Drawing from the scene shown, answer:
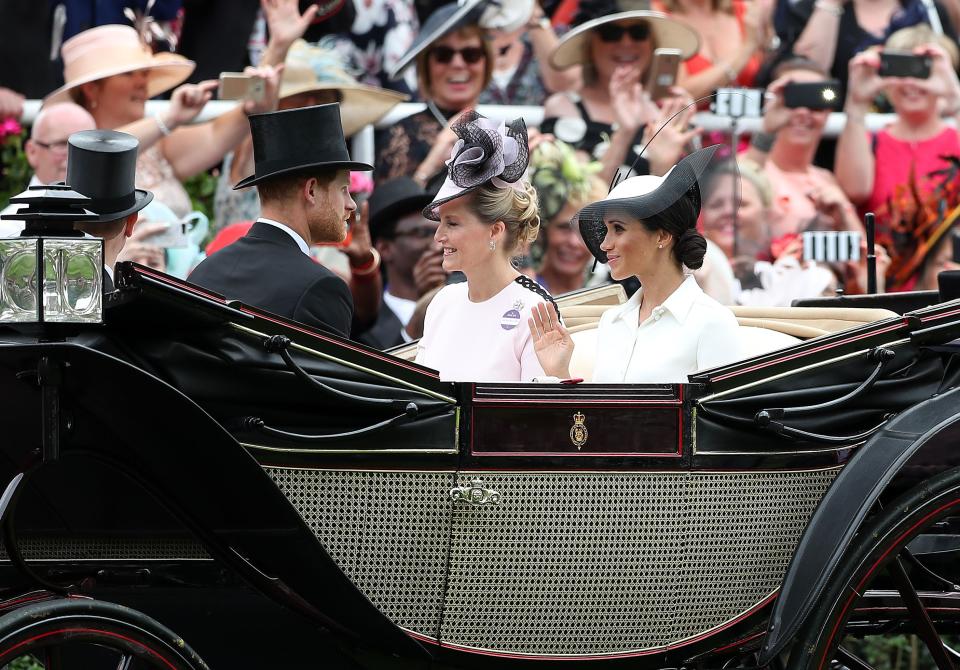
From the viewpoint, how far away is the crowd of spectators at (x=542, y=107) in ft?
17.7

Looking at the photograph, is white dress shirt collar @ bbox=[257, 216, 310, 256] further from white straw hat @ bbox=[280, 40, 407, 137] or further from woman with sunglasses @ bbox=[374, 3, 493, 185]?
woman with sunglasses @ bbox=[374, 3, 493, 185]

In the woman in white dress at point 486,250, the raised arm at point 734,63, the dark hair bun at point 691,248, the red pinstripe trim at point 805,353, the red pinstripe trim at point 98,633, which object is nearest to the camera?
the red pinstripe trim at point 98,633

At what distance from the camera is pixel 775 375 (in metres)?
2.94

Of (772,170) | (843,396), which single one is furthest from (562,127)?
(843,396)

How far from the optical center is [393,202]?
5.61 meters

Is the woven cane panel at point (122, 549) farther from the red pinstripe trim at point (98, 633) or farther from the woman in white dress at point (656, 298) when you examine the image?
the woman in white dress at point (656, 298)

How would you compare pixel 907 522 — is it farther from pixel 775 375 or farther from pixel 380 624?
pixel 380 624

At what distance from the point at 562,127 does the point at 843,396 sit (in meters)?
3.30

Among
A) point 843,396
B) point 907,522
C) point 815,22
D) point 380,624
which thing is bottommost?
point 380,624

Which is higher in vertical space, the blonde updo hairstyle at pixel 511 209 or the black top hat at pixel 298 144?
the black top hat at pixel 298 144

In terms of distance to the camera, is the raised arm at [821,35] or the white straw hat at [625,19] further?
the raised arm at [821,35]

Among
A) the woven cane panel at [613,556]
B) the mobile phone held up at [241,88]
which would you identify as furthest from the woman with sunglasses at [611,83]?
the woven cane panel at [613,556]

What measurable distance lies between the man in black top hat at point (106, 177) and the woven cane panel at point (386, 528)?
49.7 inches

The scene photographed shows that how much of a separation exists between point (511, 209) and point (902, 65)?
3.80 metres
